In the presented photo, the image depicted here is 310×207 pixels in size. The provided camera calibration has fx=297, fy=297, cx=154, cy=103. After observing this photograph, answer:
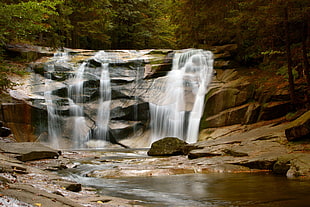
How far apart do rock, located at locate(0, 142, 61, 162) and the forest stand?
2.29m

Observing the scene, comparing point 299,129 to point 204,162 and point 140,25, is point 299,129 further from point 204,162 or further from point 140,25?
point 140,25

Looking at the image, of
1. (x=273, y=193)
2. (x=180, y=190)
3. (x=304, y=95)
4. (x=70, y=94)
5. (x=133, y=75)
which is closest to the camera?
(x=273, y=193)

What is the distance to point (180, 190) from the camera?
635cm

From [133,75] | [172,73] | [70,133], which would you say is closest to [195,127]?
[172,73]

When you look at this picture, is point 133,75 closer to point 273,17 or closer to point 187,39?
point 187,39

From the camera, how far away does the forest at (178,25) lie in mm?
10820

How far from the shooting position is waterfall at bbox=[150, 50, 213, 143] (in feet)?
55.7

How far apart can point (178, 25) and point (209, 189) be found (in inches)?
789

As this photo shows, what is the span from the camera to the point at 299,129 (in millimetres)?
9000

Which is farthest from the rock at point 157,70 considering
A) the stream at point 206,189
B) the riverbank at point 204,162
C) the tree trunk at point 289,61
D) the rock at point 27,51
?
the stream at point 206,189

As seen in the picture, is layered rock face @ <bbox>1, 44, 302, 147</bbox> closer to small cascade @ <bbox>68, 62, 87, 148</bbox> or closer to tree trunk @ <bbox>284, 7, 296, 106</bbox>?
small cascade @ <bbox>68, 62, 87, 148</bbox>

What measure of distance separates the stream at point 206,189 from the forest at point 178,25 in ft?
18.3

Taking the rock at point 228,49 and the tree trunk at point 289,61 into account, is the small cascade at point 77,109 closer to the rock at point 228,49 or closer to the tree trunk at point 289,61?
the rock at point 228,49

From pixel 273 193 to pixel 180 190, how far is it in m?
1.85
